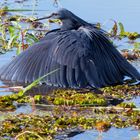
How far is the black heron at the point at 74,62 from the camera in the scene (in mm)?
7301

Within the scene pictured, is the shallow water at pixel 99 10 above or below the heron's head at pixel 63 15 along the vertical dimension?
below

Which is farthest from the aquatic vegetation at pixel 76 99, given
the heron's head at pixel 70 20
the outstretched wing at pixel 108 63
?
the heron's head at pixel 70 20

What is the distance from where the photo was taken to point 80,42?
747 centimetres

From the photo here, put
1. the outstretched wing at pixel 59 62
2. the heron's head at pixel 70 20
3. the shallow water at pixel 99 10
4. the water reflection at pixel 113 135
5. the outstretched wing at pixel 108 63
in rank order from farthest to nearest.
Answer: the shallow water at pixel 99 10, the heron's head at pixel 70 20, the outstretched wing at pixel 108 63, the outstretched wing at pixel 59 62, the water reflection at pixel 113 135

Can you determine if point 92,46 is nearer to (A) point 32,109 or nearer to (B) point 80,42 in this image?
(B) point 80,42

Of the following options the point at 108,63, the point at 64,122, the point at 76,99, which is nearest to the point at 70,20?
the point at 108,63

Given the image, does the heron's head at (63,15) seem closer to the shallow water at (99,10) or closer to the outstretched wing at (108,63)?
the outstretched wing at (108,63)

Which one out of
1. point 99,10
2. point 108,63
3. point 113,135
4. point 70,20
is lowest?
point 113,135

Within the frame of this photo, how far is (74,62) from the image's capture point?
7.30 m

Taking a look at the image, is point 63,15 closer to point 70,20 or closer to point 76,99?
point 70,20

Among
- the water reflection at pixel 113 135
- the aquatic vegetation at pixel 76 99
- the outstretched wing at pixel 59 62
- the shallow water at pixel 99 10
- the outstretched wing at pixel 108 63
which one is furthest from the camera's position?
the shallow water at pixel 99 10

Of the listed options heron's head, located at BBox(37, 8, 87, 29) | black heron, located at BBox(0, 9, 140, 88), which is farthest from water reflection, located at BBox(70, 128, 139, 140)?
heron's head, located at BBox(37, 8, 87, 29)

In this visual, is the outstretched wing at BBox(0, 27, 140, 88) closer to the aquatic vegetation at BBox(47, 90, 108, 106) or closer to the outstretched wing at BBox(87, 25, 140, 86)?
the outstretched wing at BBox(87, 25, 140, 86)

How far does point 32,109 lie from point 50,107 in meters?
0.17
